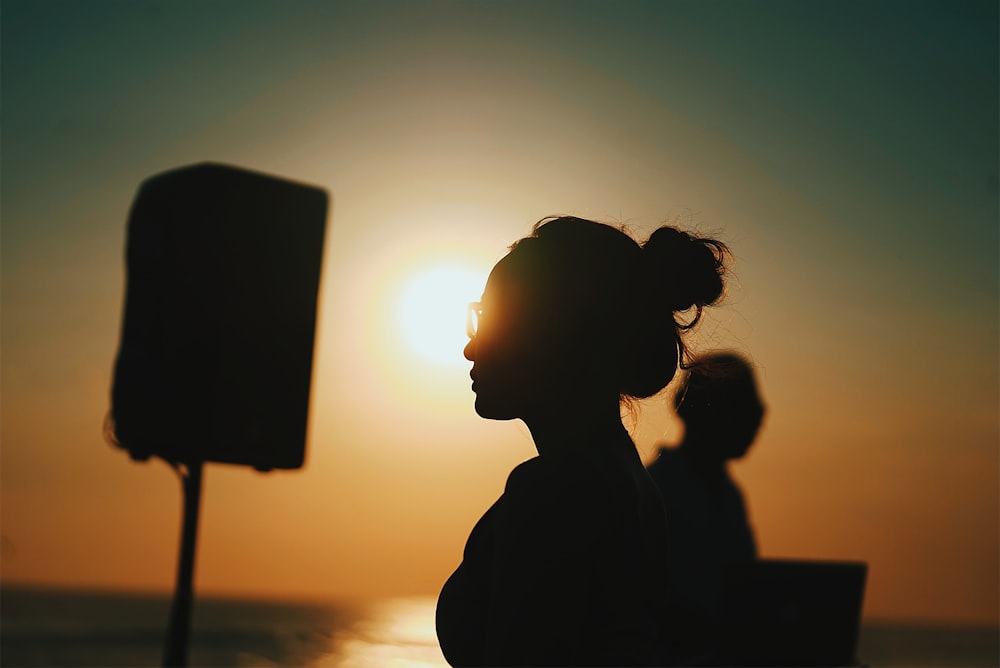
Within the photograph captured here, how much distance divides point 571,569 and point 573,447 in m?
0.18

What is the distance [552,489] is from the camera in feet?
4.23

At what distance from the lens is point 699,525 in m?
3.25

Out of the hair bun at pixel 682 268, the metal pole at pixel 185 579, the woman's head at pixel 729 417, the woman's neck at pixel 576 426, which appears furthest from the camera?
the woman's head at pixel 729 417

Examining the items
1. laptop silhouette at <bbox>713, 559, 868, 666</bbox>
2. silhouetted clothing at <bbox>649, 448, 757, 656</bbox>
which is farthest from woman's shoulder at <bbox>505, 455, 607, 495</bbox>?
silhouetted clothing at <bbox>649, 448, 757, 656</bbox>

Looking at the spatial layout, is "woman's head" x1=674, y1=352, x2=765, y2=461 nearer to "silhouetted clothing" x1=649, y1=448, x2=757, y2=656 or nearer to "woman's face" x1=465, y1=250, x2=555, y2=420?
"silhouetted clothing" x1=649, y1=448, x2=757, y2=656

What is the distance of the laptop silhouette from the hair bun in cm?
52

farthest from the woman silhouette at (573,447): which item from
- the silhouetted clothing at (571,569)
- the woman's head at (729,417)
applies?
the woman's head at (729,417)

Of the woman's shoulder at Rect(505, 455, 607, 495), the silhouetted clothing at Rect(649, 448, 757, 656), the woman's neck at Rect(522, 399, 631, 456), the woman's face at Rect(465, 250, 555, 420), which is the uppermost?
the woman's face at Rect(465, 250, 555, 420)

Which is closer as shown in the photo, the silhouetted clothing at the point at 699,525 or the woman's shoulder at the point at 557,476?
the woman's shoulder at the point at 557,476

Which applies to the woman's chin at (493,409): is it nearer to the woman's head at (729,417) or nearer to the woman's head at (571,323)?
the woman's head at (571,323)

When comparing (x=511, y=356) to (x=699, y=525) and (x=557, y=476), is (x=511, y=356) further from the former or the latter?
(x=699, y=525)

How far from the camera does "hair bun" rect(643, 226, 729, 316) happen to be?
67.1 inches

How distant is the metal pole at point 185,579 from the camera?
181cm

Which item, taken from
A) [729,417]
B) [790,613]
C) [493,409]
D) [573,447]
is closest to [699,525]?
[729,417]
